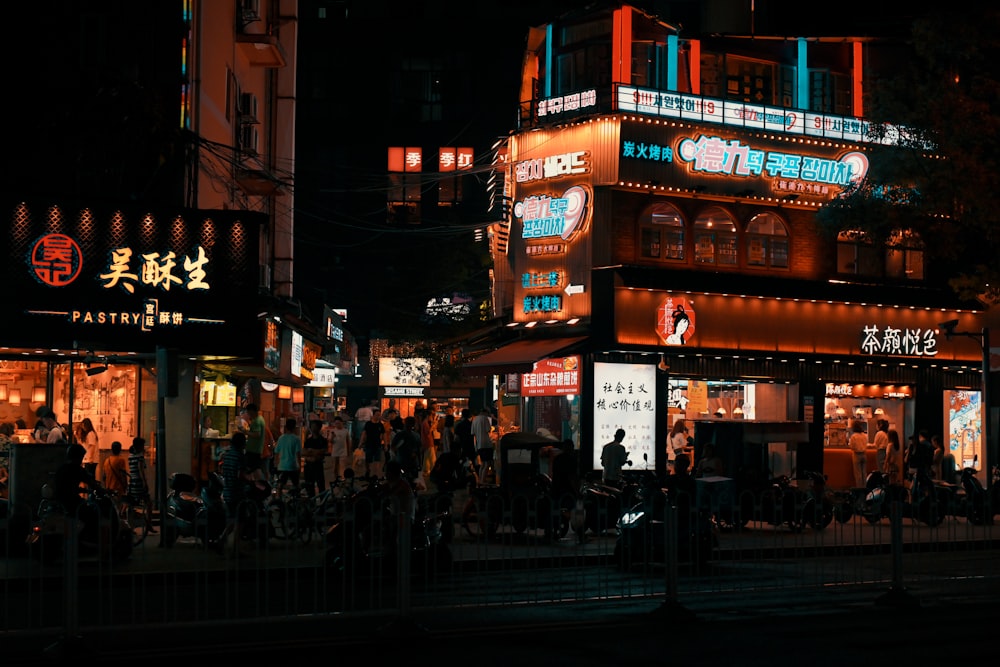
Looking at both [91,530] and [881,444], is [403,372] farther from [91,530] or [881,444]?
[91,530]

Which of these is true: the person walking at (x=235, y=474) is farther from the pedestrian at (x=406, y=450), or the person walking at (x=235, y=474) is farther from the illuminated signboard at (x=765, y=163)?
the illuminated signboard at (x=765, y=163)

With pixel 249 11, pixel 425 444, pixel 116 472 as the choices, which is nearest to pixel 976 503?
pixel 116 472

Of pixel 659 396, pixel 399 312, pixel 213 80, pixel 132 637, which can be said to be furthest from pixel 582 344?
pixel 399 312

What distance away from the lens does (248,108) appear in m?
33.1

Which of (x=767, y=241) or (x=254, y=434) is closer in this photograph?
(x=254, y=434)

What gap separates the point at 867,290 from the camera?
3356cm

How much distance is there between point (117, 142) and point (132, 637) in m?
16.0

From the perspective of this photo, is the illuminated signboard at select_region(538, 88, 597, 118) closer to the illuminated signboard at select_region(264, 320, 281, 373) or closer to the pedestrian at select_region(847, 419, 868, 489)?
the illuminated signboard at select_region(264, 320, 281, 373)

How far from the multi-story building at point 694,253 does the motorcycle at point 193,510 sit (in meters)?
11.3

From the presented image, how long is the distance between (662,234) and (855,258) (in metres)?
6.31

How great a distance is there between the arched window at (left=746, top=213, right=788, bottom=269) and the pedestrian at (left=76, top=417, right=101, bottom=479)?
16.1m

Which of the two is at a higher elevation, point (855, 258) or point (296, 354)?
point (855, 258)

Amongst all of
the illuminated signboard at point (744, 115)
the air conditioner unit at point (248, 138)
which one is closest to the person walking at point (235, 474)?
the illuminated signboard at point (744, 115)

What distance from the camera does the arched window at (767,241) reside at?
3212cm
